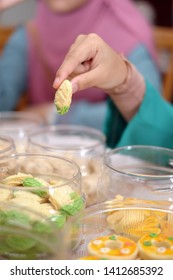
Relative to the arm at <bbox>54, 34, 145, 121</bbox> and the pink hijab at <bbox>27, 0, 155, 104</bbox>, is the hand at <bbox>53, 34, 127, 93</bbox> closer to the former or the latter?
Answer: the arm at <bbox>54, 34, 145, 121</bbox>

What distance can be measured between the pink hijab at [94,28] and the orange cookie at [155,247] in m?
0.98

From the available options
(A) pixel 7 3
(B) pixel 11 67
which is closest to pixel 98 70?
(A) pixel 7 3

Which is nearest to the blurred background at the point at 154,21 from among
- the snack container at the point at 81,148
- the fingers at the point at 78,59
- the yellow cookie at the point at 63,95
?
the snack container at the point at 81,148

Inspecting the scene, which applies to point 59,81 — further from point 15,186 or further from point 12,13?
point 12,13

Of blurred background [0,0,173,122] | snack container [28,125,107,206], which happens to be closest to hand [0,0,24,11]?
blurred background [0,0,173,122]

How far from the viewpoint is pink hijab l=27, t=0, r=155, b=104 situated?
1481 millimetres

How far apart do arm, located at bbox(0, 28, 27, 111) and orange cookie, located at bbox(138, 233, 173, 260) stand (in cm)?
121

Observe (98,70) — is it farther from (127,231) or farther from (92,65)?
(127,231)

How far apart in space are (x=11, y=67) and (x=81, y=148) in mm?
951

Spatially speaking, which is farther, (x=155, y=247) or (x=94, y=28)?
(x=94, y=28)

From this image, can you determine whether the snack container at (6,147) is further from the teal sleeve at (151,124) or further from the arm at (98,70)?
the teal sleeve at (151,124)

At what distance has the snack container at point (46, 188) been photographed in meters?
0.50

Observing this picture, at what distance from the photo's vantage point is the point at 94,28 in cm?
151
